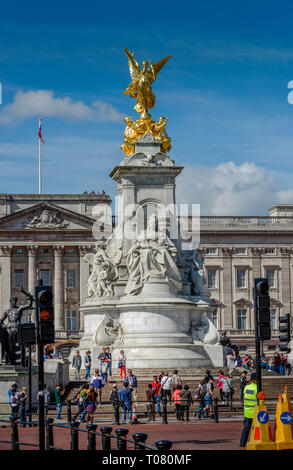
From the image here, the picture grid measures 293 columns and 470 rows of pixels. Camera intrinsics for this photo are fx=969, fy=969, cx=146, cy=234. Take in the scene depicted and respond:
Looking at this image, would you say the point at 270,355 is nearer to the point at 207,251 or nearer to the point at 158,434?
the point at 207,251

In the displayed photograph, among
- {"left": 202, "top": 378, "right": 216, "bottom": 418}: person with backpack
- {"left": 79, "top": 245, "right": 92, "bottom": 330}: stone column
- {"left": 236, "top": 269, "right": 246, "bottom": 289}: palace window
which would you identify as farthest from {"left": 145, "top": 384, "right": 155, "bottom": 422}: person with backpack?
{"left": 236, "top": 269, "right": 246, "bottom": 289}: palace window

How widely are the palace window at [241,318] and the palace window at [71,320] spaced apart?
1689 cm

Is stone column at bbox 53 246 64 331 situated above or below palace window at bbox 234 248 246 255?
below

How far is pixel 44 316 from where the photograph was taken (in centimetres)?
1984

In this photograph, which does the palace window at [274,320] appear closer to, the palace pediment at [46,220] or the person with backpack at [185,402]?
the palace pediment at [46,220]

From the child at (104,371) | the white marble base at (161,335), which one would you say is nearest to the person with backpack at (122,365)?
the white marble base at (161,335)

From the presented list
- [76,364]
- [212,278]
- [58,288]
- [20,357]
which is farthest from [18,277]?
[20,357]

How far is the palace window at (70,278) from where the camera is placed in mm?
101438

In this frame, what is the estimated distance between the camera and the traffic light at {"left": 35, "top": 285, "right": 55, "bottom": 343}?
19.8 m

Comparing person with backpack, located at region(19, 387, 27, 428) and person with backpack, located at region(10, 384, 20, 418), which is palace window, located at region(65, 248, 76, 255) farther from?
person with backpack, located at region(19, 387, 27, 428)

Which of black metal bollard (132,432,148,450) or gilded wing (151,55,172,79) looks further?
gilded wing (151,55,172,79)

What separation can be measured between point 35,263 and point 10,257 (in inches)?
107

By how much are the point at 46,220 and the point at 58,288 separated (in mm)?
7288

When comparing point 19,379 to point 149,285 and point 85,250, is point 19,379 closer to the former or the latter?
point 149,285
